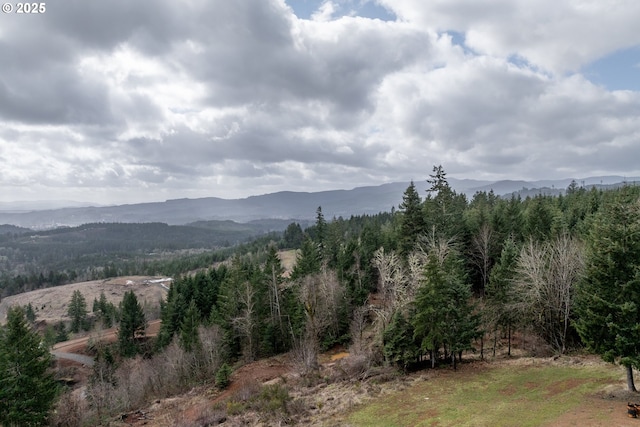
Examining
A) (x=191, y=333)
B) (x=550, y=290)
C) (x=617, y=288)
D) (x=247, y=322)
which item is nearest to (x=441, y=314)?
(x=550, y=290)

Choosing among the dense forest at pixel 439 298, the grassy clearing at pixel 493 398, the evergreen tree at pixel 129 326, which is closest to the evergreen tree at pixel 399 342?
the dense forest at pixel 439 298

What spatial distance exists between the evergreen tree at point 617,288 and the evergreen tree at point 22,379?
38340 millimetres

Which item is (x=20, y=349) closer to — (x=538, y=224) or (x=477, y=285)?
(x=477, y=285)

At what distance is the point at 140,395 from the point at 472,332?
35.3 meters

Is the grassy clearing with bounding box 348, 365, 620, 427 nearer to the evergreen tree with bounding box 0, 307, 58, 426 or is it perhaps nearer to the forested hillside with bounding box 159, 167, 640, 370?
the forested hillside with bounding box 159, 167, 640, 370

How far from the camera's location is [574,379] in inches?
881

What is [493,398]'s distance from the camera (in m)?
21.4

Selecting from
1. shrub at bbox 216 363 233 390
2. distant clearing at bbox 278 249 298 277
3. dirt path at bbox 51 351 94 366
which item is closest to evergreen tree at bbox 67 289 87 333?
dirt path at bbox 51 351 94 366

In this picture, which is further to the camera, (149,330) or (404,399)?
(149,330)

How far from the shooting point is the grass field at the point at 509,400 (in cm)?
1731

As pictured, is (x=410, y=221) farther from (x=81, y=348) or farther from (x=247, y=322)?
(x=81, y=348)

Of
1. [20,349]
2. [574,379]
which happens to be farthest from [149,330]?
[574,379]

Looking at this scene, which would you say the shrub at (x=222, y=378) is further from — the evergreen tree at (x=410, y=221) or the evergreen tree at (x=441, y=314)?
the evergreen tree at (x=410, y=221)

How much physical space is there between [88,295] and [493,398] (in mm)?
163653
